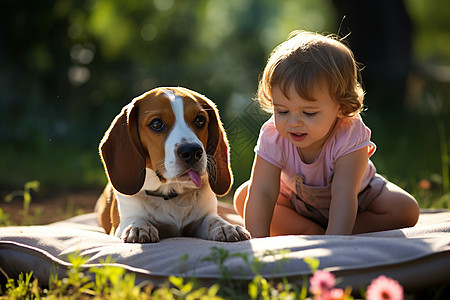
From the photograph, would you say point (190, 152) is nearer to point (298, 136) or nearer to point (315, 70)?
point (298, 136)

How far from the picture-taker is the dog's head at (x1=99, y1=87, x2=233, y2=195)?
316 centimetres

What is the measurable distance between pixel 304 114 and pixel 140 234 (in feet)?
3.41

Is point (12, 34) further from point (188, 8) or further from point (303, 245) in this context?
point (303, 245)

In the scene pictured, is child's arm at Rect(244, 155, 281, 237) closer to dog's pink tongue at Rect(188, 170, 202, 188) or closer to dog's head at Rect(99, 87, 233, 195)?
dog's head at Rect(99, 87, 233, 195)

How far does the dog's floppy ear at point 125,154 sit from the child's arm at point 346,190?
1.02 metres

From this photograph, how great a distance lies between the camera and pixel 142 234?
3115 mm

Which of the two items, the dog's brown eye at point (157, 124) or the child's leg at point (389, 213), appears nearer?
the dog's brown eye at point (157, 124)

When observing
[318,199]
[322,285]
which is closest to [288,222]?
[318,199]

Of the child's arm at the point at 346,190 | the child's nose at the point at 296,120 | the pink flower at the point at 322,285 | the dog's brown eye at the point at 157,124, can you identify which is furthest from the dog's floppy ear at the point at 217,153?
the pink flower at the point at 322,285

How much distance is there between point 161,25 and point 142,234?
36.4 feet

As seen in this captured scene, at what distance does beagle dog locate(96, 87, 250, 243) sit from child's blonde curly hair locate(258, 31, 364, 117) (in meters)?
0.45

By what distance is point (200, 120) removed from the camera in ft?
11.0

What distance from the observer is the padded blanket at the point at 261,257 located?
2490mm

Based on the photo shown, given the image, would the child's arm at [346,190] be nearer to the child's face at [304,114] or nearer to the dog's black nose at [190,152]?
the child's face at [304,114]
